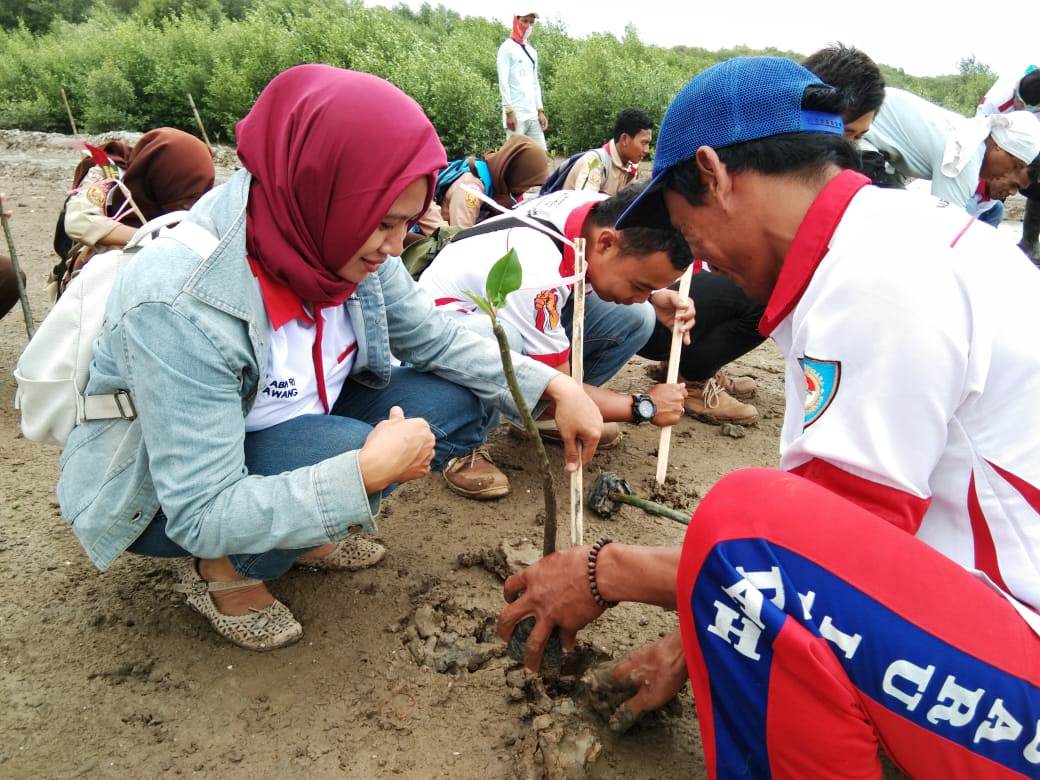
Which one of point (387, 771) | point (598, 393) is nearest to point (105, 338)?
point (387, 771)

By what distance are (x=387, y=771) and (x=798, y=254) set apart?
1.32m

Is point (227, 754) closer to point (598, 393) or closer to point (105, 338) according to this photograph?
point (105, 338)

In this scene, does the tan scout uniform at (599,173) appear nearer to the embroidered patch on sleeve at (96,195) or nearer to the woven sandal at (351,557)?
the embroidered patch on sleeve at (96,195)

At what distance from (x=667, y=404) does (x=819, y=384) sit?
5.03ft

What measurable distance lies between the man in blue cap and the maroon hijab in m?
0.81

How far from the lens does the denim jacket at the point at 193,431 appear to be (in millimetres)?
1487

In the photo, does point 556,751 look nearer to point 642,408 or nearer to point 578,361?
point 578,361

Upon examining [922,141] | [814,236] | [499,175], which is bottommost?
[499,175]

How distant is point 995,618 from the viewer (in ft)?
3.60

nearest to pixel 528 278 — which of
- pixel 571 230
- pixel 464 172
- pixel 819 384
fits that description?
pixel 571 230

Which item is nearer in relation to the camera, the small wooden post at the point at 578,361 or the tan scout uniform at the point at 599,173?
the small wooden post at the point at 578,361

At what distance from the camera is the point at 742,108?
1379 mm

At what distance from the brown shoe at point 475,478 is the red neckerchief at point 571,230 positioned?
0.71 meters

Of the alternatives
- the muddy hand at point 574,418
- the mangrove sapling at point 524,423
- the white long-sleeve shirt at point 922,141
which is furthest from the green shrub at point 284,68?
the mangrove sapling at point 524,423
